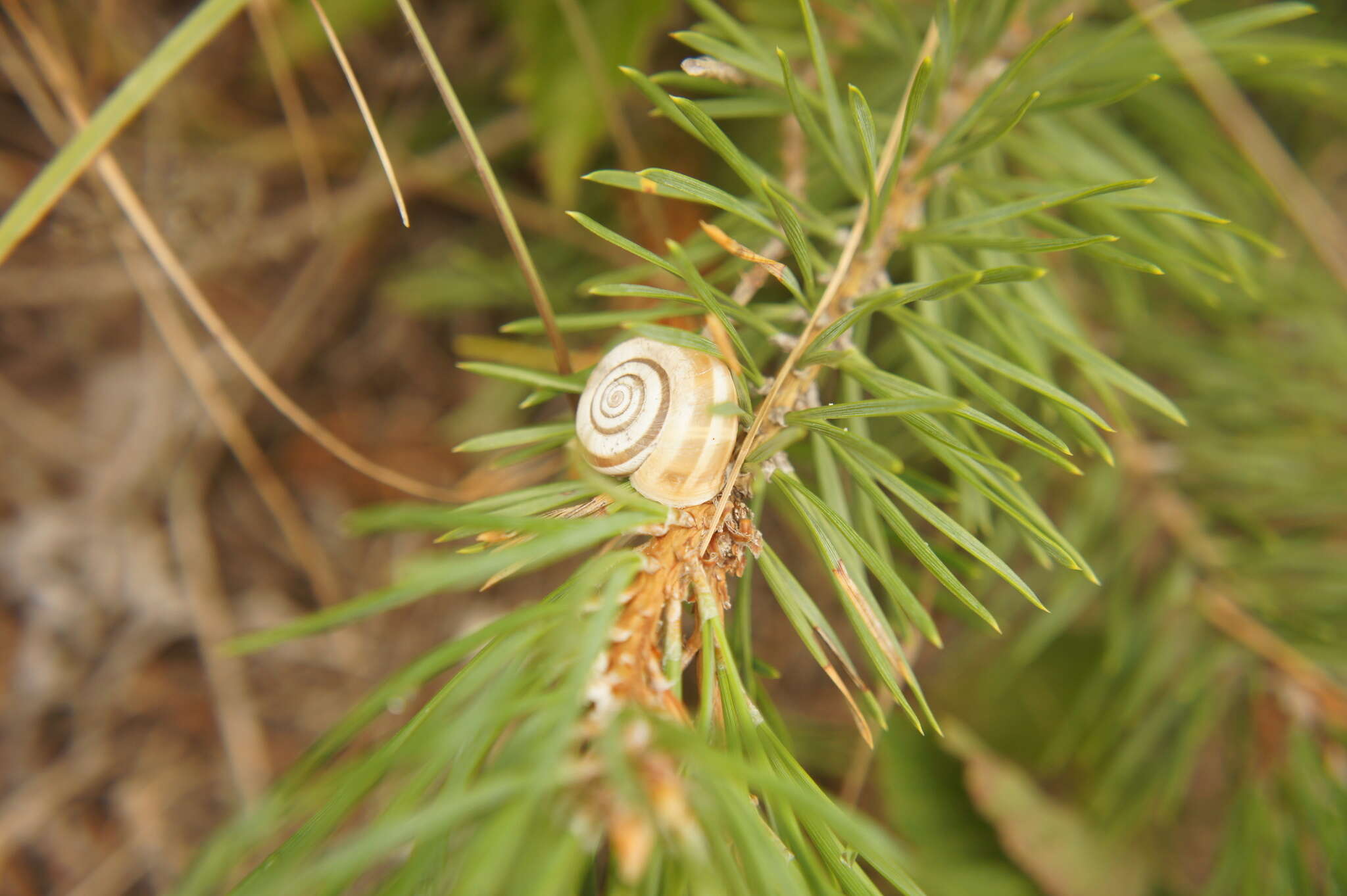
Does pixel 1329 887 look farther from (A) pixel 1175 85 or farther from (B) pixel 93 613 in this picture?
(B) pixel 93 613

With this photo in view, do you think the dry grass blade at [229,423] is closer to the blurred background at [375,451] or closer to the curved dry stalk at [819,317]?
the blurred background at [375,451]

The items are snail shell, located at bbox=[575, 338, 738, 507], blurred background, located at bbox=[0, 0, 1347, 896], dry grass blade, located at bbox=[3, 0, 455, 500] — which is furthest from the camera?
blurred background, located at bbox=[0, 0, 1347, 896]

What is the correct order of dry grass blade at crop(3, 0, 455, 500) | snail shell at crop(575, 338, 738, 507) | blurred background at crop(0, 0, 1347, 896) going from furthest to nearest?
blurred background at crop(0, 0, 1347, 896) → dry grass blade at crop(3, 0, 455, 500) → snail shell at crop(575, 338, 738, 507)

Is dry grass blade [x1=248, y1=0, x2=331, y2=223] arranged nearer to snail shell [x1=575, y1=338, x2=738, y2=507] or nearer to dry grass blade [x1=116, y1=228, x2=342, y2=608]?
dry grass blade [x1=116, y1=228, x2=342, y2=608]

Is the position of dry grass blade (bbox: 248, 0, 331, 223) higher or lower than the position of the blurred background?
higher

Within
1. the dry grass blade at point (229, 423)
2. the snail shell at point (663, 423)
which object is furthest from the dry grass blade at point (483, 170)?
the dry grass blade at point (229, 423)

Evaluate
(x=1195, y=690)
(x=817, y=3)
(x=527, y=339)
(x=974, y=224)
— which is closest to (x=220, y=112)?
(x=527, y=339)

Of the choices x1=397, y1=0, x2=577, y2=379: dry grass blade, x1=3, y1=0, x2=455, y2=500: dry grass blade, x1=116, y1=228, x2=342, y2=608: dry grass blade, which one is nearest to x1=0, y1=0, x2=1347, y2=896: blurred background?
x1=116, y1=228, x2=342, y2=608: dry grass blade
